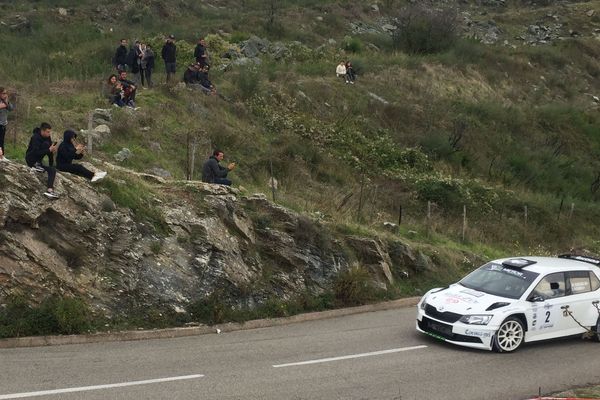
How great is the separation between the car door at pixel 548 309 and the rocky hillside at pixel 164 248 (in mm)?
4612

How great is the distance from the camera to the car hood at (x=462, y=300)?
12.5 metres

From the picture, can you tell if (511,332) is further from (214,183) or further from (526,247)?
(526,247)

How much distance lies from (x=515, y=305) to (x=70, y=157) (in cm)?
872

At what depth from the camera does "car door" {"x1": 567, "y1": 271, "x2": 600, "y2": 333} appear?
43.8ft

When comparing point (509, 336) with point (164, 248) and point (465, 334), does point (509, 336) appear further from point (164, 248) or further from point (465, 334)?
point (164, 248)

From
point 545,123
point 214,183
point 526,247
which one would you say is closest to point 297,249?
point 214,183

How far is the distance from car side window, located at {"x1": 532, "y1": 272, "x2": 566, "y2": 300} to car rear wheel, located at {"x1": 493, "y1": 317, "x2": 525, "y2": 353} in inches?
30.4

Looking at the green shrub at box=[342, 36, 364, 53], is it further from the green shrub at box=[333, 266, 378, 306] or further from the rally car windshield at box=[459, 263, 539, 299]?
the rally car windshield at box=[459, 263, 539, 299]

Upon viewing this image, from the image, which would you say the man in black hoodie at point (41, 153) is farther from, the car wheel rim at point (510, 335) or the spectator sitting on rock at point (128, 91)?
the spectator sitting on rock at point (128, 91)

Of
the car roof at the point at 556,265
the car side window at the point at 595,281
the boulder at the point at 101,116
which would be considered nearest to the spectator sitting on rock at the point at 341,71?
the boulder at the point at 101,116

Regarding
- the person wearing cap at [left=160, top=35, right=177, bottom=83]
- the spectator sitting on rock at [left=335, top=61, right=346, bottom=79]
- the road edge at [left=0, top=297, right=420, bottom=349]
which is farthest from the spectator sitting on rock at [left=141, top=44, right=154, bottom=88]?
the road edge at [left=0, top=297, right=420, bottom=349]

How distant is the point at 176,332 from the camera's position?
1267cm

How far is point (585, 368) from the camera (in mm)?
11906

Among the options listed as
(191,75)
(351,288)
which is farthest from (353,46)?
(351,288)
